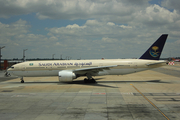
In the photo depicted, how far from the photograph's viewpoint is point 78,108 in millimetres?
12570

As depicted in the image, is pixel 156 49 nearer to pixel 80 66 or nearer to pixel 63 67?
pixel 80 66

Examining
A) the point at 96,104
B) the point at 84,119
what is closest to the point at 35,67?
the point at 96,104

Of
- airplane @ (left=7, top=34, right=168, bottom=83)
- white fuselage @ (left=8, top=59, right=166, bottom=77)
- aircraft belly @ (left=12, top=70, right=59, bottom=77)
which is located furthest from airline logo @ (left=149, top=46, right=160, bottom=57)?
aircraft belly @ (left=12, top=70, right=59, bottom=77)

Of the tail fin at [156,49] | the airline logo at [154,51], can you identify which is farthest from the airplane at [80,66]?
the airline logo at [154,51]

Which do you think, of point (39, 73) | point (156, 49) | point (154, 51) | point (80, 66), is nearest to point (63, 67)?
point (80, 66)

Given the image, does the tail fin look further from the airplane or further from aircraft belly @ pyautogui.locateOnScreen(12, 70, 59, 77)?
aircraft belly @ pyautogui.locateOnScreen(12, 70, 59, 77)

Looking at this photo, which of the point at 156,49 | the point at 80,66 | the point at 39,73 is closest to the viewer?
the point at 39,73

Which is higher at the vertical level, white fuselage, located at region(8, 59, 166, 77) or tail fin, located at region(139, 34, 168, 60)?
tail fin, located at region(139, 34, 168, 60)

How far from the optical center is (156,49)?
2762 centimetres

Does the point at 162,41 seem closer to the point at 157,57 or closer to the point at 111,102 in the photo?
the point at 157,57

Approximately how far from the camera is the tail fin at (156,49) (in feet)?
89.5

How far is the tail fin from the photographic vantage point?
27.3 metres

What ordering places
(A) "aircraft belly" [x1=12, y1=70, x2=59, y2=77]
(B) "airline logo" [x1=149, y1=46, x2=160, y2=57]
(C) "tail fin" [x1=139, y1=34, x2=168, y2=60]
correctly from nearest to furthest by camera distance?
(A) "aircraft belly" [x1=12, y1=70, x2=59, y2=77]
(C) "tail fin" [x1=139, y1=34, x2=168, y2=60]
(B) "airline logo" [x1=149, y1=46, x2=160, y2=57]

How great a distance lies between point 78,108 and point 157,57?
66.8 feet
